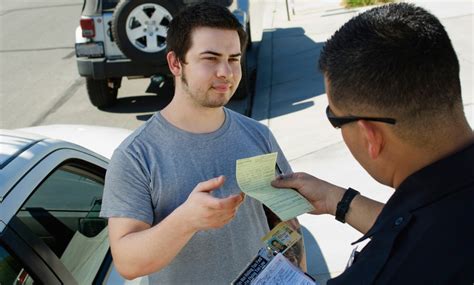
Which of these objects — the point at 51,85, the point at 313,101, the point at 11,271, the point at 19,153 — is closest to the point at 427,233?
the point at 11,271

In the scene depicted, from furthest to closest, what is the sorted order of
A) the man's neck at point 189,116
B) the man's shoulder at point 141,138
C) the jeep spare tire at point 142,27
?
the jeep spare tire at point 142,27, the man's neck at point 189,116, the man's shoulder at point 141,138

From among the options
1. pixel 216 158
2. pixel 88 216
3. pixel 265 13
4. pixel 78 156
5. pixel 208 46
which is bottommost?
pixel 265 13

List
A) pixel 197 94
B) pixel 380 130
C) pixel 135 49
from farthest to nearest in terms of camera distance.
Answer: pixel 135 49
pixel 197 94
pixel 380 130

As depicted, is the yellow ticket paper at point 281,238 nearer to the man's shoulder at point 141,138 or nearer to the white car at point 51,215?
the man's shoulder at point 141,138

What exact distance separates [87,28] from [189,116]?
5.60m

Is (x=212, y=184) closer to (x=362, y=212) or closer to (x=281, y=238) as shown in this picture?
(x=281, y=238)

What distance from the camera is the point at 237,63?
2.57 meters

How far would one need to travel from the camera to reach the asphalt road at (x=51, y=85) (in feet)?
27.0

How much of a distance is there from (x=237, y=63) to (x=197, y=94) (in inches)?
9.8

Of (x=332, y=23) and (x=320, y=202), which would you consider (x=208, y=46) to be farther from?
(x=332, y=23)

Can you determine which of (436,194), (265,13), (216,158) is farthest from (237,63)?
(265,13)

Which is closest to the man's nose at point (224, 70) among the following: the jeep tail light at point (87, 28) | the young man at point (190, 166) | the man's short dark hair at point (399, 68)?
the young man at point (190, 166)

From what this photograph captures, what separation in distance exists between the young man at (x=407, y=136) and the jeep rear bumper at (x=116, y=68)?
600 centimetres

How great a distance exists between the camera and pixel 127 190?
2199 millimetres
